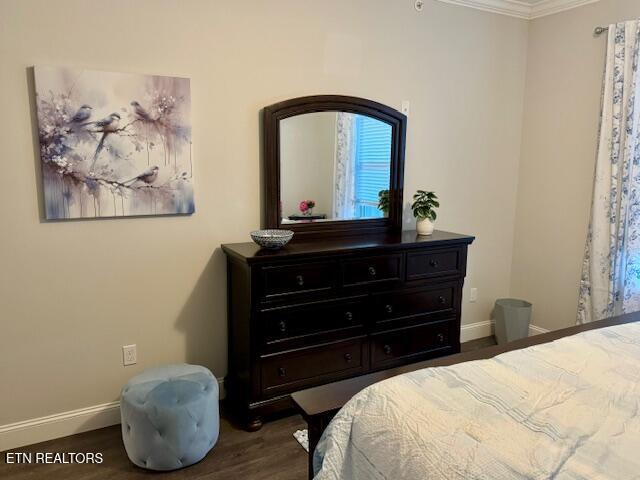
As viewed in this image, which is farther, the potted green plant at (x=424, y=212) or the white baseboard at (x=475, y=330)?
the white baseboard at (x=475, y=330)

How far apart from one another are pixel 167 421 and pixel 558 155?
3.30 metres

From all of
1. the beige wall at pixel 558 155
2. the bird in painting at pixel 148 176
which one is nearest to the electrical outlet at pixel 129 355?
the bird in painting at pixel 148 176

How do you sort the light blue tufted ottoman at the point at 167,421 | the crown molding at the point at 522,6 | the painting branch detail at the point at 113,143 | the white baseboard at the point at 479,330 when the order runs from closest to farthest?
1. the light blue tufted ottoman at the point at 167,421
2. the painting branch detail at the point at 113,143
3. the crown molding at the point at 522,6
4. the white baseboard at the point at 479,330

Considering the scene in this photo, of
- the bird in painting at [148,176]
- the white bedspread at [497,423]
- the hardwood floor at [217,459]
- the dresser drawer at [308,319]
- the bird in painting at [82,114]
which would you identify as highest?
the bird in painting at [82,114]

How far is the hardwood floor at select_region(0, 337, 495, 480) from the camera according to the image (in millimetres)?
2236

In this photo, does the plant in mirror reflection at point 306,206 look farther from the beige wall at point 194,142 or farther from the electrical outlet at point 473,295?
the electrical outlet at point 473,295

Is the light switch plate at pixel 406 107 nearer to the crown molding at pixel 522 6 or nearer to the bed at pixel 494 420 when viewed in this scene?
the crown molding at pixel 522 6

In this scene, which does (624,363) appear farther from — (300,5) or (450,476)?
(300,5)

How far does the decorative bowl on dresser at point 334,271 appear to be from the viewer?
259cm

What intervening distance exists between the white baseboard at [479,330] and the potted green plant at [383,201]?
1.31 meters

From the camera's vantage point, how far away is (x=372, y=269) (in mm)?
2828

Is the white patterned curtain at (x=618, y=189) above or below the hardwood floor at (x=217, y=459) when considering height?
above

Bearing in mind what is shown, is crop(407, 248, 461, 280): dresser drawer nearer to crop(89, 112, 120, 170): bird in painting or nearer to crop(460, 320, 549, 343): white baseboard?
crop(460, 320, 549, 343): white baseboard

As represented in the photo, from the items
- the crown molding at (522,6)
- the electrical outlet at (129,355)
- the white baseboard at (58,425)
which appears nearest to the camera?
the white baseboard at (58,425)
